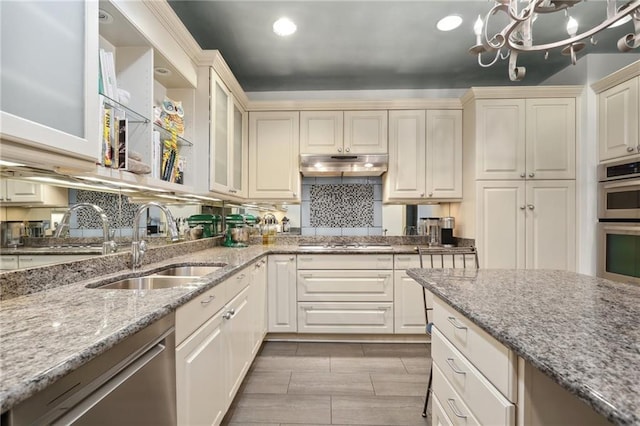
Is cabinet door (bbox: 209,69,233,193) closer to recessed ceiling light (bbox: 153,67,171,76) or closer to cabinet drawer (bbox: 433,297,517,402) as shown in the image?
recessed ceiling light (bbox: 153,67,171,76)

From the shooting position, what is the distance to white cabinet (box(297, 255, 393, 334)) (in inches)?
110

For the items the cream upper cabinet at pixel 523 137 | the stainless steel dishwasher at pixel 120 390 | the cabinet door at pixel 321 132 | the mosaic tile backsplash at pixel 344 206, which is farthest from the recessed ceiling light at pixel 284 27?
the stainless steel dishwasher at pixel 120 390

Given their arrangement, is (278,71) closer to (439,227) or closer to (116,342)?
(439,227)

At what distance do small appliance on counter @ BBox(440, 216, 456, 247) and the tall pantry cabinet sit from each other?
1.00 feet

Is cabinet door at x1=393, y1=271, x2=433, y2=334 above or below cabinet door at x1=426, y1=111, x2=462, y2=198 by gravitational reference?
below

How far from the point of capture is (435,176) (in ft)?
10.2

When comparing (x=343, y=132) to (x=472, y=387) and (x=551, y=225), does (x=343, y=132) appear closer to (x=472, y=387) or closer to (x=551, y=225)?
(x=551, y=225)

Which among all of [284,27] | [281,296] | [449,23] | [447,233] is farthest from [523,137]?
[281,296]

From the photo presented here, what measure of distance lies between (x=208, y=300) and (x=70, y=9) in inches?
48.4

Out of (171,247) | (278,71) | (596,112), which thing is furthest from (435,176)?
(171,247)

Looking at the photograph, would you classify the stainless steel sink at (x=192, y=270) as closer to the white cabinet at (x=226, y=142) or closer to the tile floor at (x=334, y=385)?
the white cabinet at (x=226, y=142)

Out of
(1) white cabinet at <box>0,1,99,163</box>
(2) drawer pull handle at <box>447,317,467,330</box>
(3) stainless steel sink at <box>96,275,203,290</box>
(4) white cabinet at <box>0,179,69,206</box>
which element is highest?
(1) white cabinet at <box>0,1,99,163</box>

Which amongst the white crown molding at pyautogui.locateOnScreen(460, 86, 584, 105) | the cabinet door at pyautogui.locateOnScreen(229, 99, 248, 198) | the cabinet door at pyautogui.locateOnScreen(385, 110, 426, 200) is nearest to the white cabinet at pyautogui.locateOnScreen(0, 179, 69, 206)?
the cabinet door at pyautogui.locateOnScreen(229, 99, 248, 198)

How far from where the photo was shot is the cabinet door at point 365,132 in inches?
123
